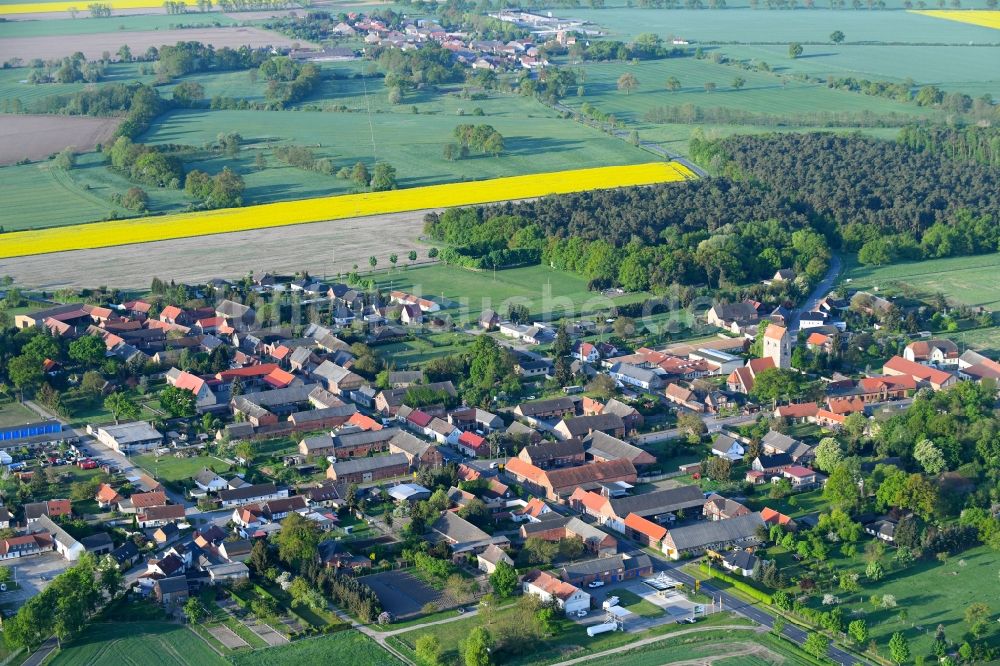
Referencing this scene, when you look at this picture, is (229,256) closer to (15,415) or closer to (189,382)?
(189,382)

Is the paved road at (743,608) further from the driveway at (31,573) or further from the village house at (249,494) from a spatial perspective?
the driveway at (31,573)

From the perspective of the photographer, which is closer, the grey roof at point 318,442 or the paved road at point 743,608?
the paved road at point 743,608

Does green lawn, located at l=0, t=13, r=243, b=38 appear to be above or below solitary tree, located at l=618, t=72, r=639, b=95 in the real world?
above

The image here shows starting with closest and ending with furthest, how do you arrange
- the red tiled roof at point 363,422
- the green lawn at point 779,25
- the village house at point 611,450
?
the village house at point 611,450
the red tiled roof at point 363,422
the green lawn at point 779,25

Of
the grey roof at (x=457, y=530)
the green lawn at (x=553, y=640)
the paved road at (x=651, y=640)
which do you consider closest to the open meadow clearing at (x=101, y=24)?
the grey roof at (x=457, y=530)

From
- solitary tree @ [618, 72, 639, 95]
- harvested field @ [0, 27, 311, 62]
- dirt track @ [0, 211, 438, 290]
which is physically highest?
harvested field @ [0, 27, 311, 62]

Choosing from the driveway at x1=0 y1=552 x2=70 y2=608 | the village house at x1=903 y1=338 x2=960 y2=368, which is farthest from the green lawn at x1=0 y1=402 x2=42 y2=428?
the village house at x1=903 y1=338 x2=960 y2=368

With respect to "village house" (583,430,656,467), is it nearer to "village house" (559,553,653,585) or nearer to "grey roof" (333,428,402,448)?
"grey roof" (333,428,402,448)
